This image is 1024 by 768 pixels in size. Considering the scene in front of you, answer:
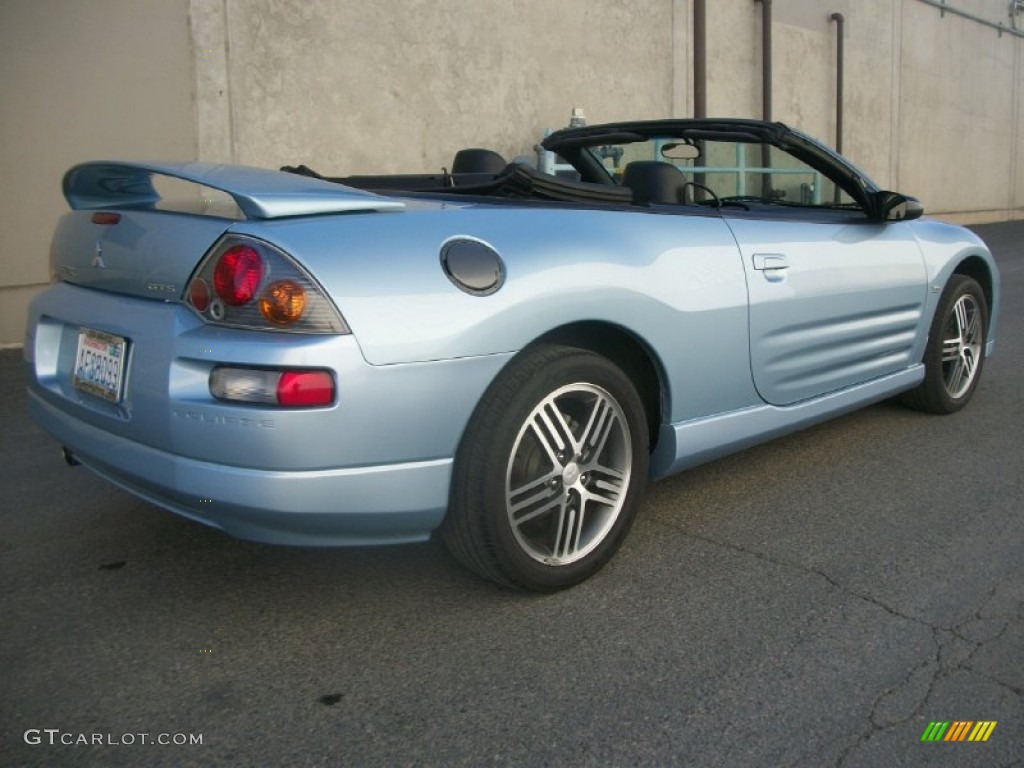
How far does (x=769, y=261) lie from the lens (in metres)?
3.49

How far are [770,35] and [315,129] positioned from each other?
938 centimetres

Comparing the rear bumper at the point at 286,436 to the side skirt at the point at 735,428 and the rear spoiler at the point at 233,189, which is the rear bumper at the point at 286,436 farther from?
the side skirt at the point at 735,428

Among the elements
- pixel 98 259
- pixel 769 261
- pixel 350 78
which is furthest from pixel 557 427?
pixel 350 78

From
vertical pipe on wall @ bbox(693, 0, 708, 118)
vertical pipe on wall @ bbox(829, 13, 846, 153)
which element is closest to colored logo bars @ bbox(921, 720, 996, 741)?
vertical pipe on wall @ bbox(693, 0, 708, 118)

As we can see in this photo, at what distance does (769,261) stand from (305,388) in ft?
6.45

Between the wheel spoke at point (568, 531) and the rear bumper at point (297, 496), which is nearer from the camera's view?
the rear bumper at point (297, 496)

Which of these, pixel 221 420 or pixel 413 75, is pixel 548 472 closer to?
pixel 221 420

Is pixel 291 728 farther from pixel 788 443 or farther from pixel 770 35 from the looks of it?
pixel 770 35

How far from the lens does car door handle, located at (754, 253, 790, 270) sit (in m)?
3.44

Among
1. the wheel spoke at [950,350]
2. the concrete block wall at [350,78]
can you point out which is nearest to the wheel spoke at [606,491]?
Result: the wheel spoke at [950,350]

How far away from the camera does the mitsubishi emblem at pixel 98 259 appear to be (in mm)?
2795

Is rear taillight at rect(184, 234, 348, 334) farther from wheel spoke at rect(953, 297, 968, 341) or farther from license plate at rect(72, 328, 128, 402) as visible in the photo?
wheel spoke at rect(953, 297, 968, 341)

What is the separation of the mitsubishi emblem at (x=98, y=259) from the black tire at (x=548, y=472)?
1.24 metres

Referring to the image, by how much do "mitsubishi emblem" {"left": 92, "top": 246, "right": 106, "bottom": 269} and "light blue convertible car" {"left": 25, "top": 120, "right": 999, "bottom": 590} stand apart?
0.01m
